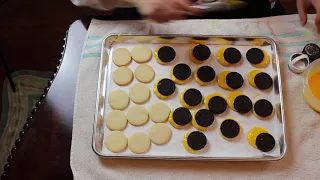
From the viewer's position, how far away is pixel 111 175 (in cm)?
77

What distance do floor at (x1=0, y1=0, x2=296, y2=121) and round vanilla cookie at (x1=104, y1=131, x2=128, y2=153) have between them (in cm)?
58

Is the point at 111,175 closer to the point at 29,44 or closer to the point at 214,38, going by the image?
the point at 214,38

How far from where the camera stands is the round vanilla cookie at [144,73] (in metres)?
0.83

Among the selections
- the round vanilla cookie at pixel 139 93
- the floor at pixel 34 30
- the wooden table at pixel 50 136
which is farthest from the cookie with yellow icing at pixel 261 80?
the floor at pixel 34 30

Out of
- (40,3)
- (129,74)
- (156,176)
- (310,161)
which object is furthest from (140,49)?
(40,3)

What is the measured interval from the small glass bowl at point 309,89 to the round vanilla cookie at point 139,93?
31 centimetres

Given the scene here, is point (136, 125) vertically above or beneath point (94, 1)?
beneath

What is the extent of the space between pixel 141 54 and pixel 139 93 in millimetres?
85

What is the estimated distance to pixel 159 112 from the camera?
805 millimetres

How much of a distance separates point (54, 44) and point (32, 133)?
561 mm

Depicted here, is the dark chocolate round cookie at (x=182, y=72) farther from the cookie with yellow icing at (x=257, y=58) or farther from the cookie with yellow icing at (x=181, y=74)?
the cookie with yellow icing at (x=257, y=58)

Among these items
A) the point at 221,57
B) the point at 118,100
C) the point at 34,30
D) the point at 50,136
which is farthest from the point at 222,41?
the point at 34,30

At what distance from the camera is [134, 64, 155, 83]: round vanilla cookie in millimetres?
834

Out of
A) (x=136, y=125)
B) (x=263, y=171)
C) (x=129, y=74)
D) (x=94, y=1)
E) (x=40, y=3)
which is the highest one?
(x=40, y=3)
